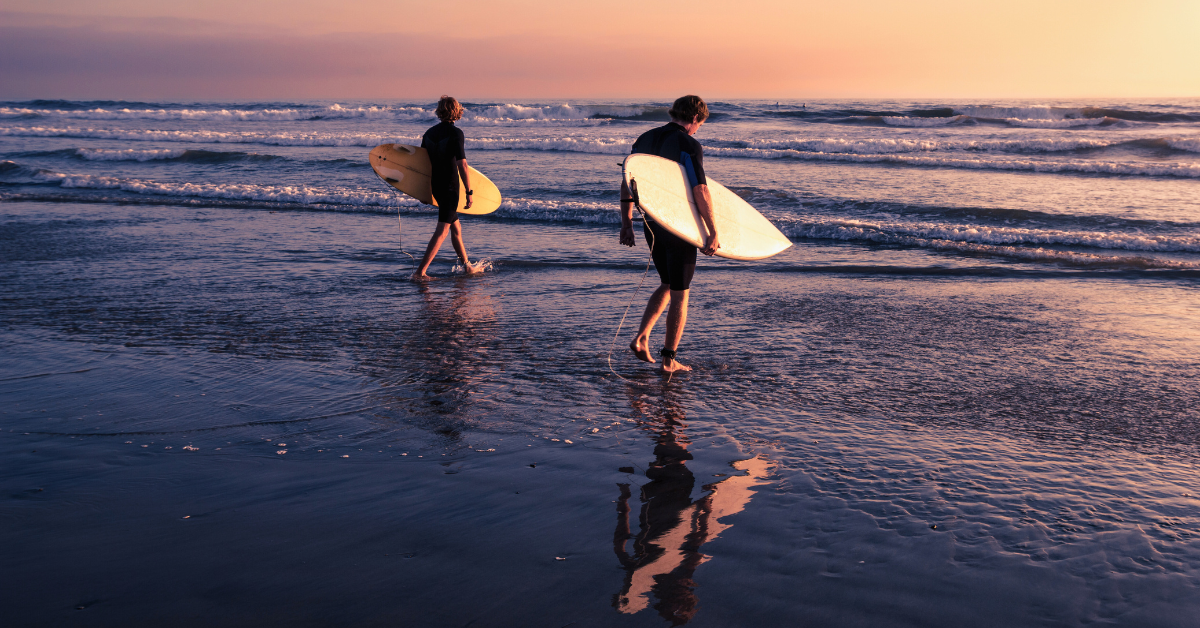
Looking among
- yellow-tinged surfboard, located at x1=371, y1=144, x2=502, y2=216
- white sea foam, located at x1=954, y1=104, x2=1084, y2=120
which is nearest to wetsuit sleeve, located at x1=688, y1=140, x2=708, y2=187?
yellow-tinged surfboard, located at x1=371, y1=144, x2=502, y2=216

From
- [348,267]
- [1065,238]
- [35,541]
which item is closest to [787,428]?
[35,541]

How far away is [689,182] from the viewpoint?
14.4 feet

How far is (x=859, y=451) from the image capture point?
3.55 m

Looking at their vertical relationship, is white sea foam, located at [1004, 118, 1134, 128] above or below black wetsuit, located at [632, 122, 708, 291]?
above

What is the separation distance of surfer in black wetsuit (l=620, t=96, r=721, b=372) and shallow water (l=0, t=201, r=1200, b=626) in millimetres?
362

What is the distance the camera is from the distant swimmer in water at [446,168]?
24.5 ft

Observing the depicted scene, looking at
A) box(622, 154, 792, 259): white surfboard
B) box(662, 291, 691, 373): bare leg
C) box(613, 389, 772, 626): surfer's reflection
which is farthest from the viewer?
box(662, 291, 691, 373): bare leg

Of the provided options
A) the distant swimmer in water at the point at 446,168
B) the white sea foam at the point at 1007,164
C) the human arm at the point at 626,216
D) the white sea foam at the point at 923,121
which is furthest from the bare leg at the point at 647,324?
the white sea foam at the point at 923,121

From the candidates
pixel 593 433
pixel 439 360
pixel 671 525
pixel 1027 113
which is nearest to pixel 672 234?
pixel 593 433

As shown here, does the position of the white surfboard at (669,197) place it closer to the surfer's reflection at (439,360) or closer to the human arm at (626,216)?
the human arm at (626,216)

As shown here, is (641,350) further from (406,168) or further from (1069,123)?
(1069,123)

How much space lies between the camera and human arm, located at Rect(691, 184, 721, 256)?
4328 mm

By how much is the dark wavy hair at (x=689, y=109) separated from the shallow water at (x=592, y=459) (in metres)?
1.62

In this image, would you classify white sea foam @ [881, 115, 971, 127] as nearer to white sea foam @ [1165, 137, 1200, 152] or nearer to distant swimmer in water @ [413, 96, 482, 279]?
white sea foam @ [1165, 137, 1200, 152]
